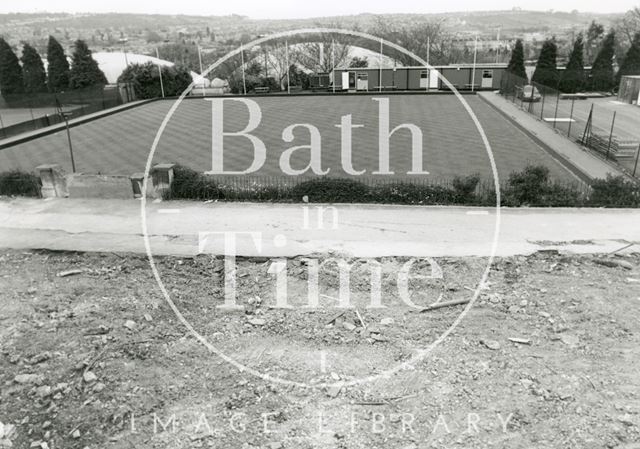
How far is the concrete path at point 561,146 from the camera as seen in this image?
63.3 feet

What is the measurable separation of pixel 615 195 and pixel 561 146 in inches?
389

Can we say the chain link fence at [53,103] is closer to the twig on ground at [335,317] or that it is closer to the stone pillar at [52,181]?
the stone pillar at [52,181]

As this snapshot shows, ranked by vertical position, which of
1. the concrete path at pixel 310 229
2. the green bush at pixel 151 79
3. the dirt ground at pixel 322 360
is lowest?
the dirt ground at pixel 322 360

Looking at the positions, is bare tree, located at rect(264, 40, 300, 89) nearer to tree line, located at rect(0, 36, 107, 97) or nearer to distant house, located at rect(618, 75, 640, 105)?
tree line, located at rect(0, 36, 107, 97)

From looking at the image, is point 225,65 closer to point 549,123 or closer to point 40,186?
point 549,123

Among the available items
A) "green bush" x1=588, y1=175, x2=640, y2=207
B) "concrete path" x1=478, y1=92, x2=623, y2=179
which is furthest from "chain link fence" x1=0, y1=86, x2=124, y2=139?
"green bush" x1=588, y1=175, x2=640, y2=207

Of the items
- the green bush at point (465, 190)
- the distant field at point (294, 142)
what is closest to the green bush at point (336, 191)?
the green bush at point (465, 190)

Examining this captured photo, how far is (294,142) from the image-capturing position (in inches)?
952

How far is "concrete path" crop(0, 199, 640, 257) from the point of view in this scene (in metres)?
11.2

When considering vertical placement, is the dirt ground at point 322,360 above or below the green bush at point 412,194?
below

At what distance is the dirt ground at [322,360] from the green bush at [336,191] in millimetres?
4075

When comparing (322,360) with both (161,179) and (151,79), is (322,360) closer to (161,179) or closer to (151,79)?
(161,179)

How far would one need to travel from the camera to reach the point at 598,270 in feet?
33.3

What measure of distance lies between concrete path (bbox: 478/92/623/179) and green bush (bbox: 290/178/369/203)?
9437 mm
